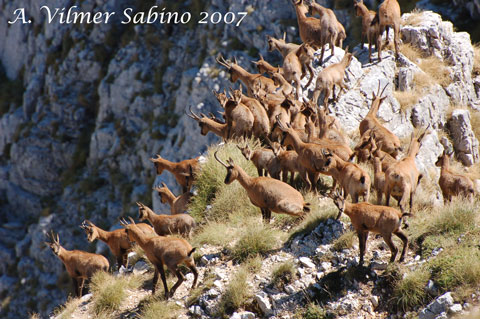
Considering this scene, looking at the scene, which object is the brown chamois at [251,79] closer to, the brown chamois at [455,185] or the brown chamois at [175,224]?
the brown chamois at [455,185]

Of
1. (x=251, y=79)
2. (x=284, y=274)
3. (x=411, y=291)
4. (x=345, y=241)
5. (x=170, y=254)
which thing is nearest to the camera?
(x=411, y=291)

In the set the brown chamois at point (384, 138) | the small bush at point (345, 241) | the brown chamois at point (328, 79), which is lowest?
the small bush at point (345, 241)

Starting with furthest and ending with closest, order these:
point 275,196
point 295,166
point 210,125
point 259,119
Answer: point 210,125 → point 259,119 → point 295,166 → point 275,196

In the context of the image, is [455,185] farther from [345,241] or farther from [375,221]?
[375,221]

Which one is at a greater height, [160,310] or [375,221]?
[375,221]

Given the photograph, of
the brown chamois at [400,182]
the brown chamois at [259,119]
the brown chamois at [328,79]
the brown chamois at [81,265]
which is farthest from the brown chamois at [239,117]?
the brown chamois at [81,265]

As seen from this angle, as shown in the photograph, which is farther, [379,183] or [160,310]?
[379,183]

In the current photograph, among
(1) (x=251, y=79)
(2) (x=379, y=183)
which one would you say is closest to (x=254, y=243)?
(2) (x=379, y=183)

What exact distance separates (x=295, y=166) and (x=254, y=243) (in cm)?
228

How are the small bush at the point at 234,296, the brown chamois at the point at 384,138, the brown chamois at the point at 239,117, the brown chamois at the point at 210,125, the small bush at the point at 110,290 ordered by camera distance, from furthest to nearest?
the brown chamois at the point at 210,125 < the brown chamois at the point at 239,117 < the brown chamois at the point at 384,138 < the small bush at the point at 110,290 < the small bush at the point at 234,296

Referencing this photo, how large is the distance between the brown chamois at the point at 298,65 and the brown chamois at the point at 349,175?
5.56m

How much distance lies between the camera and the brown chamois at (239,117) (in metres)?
13.2

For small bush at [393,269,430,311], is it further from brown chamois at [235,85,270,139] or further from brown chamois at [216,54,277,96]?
brown chamois at [216,54,277,96]

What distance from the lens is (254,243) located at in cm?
975
